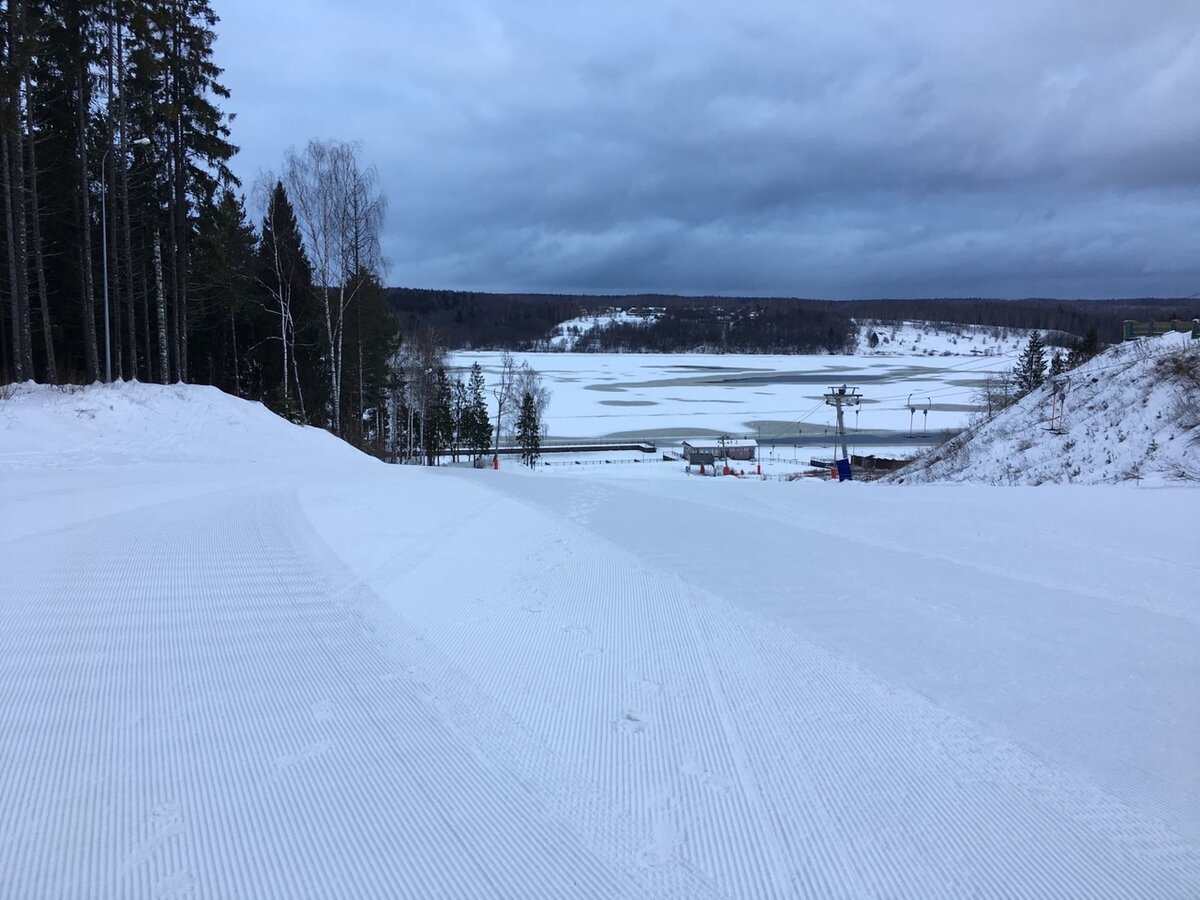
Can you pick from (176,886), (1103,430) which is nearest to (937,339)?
(1103,430)

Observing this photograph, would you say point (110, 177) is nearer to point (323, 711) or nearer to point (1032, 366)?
point (323, 711)

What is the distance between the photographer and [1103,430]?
15.5 m

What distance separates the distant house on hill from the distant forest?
81.6 meters

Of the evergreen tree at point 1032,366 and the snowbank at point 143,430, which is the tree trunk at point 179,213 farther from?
the evergreen tree at point 1032,366

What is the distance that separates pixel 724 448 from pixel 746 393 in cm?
3435

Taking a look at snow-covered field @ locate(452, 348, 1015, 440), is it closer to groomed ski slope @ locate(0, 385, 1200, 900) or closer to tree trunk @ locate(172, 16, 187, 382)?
tree trunk @ locate(172, 16, 187, 382)

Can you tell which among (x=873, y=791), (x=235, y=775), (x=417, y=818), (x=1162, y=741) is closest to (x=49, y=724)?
(x=235, y=775)

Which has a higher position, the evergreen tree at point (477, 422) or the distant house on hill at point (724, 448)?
the evergreen tree at point (477, 422)

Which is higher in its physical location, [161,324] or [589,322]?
[589,322]

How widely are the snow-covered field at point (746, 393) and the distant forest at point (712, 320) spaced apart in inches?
741

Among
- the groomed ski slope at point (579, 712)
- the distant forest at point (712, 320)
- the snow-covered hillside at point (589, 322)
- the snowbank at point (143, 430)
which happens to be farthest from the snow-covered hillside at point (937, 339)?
the groomed ski slope at point (579, 712)

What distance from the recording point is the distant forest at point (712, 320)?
134m

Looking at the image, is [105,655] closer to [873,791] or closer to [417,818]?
[417,818]

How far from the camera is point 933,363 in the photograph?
10750 cm
